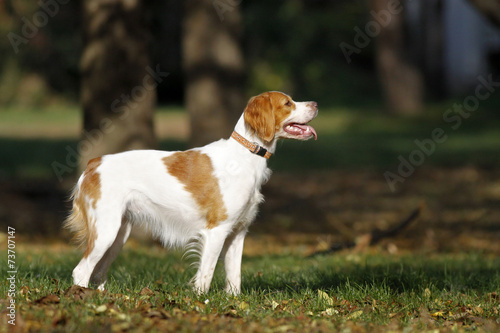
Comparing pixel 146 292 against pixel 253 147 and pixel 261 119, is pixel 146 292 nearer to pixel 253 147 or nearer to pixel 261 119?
pixel 253 147

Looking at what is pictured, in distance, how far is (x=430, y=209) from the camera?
12.5 metres

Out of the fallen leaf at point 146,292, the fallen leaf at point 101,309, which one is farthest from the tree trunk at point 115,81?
the fallen leaf at point 101,309

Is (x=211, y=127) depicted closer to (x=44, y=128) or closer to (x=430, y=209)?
(x=430, y=209)

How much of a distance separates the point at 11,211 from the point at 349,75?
23729 millimetres

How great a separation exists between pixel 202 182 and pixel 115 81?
12.9ft

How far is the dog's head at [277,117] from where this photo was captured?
5.44 metres

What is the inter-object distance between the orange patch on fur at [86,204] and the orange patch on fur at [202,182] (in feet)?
1.81

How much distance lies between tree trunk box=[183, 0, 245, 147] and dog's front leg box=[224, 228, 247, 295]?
6.53m

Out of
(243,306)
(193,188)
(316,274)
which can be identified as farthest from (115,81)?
(243,306)

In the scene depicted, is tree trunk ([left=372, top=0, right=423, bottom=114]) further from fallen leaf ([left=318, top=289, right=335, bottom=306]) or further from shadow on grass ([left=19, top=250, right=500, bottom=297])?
fallen leaf ([left=318, top=289, right=335, bottom=306])
